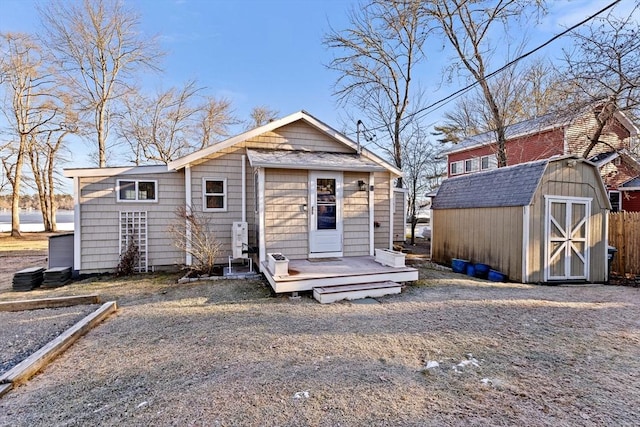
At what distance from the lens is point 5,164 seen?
19.2 metres

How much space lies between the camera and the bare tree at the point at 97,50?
16.1 meters

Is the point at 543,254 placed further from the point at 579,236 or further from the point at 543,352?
the point at 543,352

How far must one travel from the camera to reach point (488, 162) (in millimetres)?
19438

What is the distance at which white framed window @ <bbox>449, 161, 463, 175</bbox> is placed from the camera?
21.5m

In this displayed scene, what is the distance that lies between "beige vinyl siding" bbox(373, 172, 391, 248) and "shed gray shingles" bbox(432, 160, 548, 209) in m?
2.56

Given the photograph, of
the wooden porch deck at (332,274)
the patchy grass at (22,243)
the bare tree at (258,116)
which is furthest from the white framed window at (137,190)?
the bare tree at (258,116)

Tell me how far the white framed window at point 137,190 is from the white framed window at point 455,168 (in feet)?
65.1

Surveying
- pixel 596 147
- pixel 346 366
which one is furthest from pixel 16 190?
pixel 596 147

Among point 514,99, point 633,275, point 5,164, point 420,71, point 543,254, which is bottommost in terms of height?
point 633,275

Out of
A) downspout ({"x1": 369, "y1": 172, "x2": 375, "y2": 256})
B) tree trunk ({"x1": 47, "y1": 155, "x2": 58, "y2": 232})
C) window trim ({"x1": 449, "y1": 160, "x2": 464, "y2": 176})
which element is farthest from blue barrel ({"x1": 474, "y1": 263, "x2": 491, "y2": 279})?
tree trunk ({"x1": 47, "y1": 155, "x2": 58, "y2": 232})

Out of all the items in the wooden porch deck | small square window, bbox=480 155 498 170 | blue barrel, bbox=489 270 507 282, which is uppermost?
small square window, bbox=480 155 498 170

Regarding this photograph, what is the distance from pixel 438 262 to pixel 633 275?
553 cm

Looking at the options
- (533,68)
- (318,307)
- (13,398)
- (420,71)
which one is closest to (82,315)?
(13,398)

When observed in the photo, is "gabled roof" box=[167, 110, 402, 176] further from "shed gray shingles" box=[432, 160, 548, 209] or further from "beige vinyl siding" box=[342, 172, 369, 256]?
"shed gray shingles" box=[432, 160, 548, 209]
